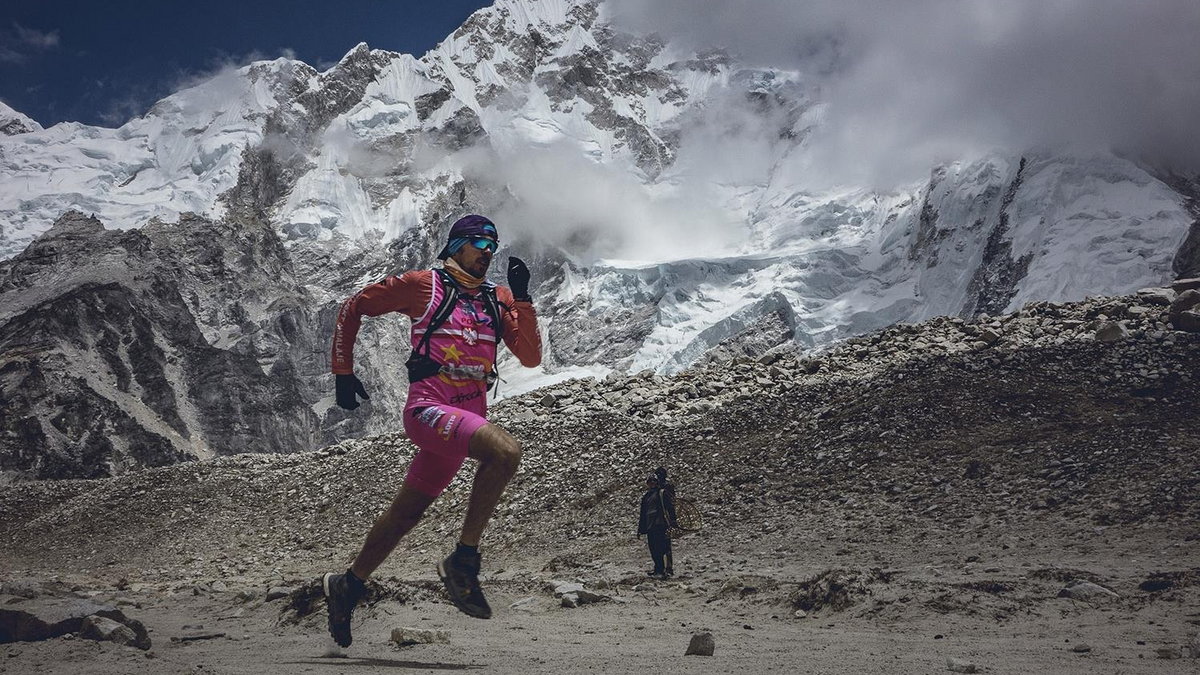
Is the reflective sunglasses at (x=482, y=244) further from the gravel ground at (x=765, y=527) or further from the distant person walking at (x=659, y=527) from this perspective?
the distant person walking at (x=659, y=527)

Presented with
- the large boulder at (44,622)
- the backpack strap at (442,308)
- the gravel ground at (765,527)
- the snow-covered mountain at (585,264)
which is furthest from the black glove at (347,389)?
the snow-covered mountain at (585,264)

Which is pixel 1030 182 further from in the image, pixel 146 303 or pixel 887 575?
pixel 887 575

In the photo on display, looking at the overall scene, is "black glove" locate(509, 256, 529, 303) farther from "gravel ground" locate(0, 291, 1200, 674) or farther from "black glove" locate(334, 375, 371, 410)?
"gravel ground" locate(0, 291, 1200, 674)

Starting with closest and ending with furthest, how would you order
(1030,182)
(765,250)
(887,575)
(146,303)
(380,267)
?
(887,575)
(146,303)
(1030,182)
(765,250)
(380,267)

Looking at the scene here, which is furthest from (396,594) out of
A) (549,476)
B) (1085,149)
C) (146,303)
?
(1085,149)

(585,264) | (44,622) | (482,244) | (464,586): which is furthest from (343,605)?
(585,264)

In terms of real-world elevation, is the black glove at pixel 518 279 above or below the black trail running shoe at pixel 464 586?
above

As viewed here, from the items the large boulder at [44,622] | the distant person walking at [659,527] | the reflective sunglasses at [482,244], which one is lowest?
the large boulder at [44,622]

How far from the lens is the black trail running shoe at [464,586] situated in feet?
21.0

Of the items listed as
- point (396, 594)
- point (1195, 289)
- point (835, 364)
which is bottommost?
point (396, 594)

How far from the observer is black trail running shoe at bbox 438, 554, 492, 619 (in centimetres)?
639

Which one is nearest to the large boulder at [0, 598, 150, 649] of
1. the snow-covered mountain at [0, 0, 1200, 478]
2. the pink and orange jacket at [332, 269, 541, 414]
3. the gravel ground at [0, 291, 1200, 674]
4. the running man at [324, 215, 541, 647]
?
the gravel ground at [0, 291, 1200, 674]

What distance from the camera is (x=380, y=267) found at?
187 metres

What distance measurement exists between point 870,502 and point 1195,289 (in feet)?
29.5
